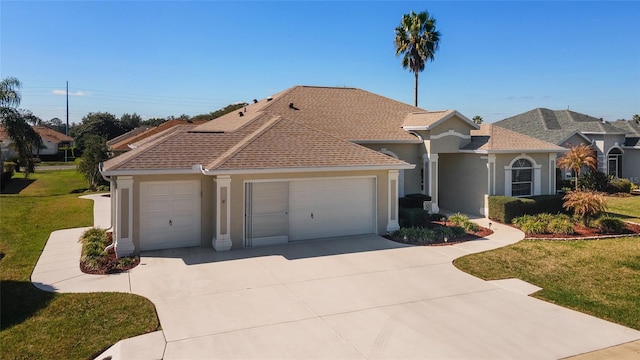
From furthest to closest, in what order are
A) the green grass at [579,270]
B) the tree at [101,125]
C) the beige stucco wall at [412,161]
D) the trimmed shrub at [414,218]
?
the tree at [101,125] → the beige stucco wall at [412,161] → the trimmed shrub at [414,218] → the green grass at [579,270]

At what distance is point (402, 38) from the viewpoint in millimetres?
32469

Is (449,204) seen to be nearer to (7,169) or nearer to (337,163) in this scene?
(337,163)

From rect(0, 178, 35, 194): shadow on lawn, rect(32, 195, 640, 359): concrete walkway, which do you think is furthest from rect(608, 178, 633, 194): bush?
rect(0, 178, 35, 194): shadow on lawn

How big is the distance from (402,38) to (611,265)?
2399cm

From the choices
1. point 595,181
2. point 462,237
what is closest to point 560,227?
point 462,237

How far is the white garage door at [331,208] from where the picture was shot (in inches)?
586

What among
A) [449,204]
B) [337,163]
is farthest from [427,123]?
[337,163]

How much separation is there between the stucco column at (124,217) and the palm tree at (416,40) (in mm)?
25102

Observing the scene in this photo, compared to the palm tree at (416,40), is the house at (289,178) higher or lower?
lower

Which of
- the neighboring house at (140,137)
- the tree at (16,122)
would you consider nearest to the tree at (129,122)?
the neighboring house at (140,137)

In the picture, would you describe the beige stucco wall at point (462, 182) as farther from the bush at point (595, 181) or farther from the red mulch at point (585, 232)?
the bush at point (595, 181)

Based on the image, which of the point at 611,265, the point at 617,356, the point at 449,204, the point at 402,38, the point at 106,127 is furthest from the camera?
the point at 106,127

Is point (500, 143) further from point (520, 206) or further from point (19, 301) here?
point (19, 301)

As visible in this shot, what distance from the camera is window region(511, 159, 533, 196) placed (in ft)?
68.1
